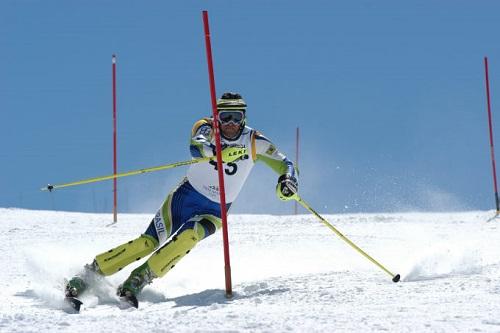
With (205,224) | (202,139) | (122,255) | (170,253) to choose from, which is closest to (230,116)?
(202,139)

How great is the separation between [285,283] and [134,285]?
1.18 m

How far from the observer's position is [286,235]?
10.5 m

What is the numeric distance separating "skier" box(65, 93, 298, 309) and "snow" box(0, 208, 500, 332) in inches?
10.1

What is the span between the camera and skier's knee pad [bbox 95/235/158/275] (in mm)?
5660

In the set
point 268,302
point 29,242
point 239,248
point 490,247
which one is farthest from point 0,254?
point 490,247

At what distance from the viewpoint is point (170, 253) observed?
211 inches

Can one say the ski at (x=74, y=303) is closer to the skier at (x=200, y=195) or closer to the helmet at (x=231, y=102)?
the skier at (x=200, y=195)

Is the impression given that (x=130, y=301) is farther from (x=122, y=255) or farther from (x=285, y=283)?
(x=285, y=283)

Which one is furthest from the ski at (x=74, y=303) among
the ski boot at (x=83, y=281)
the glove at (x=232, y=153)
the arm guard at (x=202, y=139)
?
the glove at (x=232, y=153)

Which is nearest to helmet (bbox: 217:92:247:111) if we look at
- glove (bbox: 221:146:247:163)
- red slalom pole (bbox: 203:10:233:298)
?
glove (bbox: 221:146:247:163)

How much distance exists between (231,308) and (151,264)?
1230 millimetres

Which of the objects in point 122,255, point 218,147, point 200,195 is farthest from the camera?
point 200,195

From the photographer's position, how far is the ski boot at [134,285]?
499 centimetres

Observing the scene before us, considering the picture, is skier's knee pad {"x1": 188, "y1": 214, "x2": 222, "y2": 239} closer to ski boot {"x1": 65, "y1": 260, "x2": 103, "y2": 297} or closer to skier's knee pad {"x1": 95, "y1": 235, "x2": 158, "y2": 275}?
skier's knee pad {"x1": 95, "y1": 235, "x2": 158, "y2": 275}
